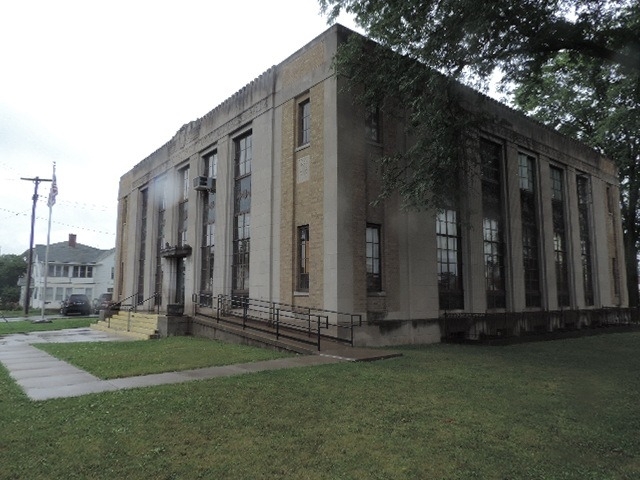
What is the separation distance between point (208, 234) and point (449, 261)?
35.4ft

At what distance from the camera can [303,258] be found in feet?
49.7

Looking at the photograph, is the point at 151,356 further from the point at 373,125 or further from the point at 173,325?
the point at 373,125

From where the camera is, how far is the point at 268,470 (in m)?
4.48

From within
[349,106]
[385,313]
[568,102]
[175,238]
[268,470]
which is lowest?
[268,470]

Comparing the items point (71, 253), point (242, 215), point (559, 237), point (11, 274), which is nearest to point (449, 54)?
point (242, 215)

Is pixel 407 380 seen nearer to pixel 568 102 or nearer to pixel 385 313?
pixel 385 313

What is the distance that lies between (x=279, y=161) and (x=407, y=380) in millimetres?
10214

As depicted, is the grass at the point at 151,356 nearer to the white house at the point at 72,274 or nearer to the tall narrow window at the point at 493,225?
the tall narrow window at the point at 493,225

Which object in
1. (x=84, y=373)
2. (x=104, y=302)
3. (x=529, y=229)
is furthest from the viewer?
(x=104, y=302)

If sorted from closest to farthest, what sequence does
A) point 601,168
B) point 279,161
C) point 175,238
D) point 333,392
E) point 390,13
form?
point 333,392, point 390,13, point 279,161, point 175,238, point 601,168

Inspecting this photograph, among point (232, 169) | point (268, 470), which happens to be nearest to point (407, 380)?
point (268, 470)

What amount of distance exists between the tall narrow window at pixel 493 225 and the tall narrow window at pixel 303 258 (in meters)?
8.23

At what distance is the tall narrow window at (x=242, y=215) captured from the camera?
18297mm

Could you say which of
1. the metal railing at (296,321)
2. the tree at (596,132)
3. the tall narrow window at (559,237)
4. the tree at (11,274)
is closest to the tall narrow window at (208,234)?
the metal railing at (296,321)
